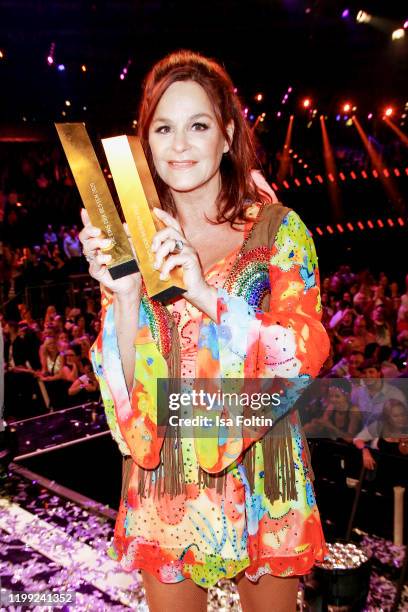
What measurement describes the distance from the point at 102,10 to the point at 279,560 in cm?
803

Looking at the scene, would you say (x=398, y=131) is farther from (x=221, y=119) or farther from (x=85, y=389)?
(x=221, y=119)

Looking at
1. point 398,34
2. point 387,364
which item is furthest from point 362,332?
point 398,34

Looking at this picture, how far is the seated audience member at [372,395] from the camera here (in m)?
4.33

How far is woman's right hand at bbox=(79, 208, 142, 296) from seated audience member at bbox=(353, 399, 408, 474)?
3071mm

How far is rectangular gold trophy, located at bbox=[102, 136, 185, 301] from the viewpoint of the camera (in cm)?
90

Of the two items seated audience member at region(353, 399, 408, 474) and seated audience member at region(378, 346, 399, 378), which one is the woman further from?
seated audience member at region(378, 346, 399, 378)

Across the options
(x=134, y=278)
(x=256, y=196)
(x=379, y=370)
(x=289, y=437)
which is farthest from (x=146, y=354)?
(x=379, y=370)

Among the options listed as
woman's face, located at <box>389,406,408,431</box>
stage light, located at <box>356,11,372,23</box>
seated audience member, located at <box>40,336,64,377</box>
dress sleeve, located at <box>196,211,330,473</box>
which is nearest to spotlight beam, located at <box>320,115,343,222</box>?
stage light, located at <box>356,11,372,23</box>

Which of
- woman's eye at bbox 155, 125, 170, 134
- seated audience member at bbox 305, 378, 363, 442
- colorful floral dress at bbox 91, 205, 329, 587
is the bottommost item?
seated audience member at bbox 305, 378, 363, 442

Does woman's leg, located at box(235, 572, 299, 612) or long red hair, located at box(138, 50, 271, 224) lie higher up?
long red hair, located at box(138, 50, 271, 224)

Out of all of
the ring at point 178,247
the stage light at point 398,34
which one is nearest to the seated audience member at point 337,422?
the ring at point 178,247

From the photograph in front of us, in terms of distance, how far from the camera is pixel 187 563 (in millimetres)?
1122

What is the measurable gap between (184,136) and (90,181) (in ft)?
0.95

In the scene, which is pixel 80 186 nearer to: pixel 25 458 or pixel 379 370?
pixel 25 458
